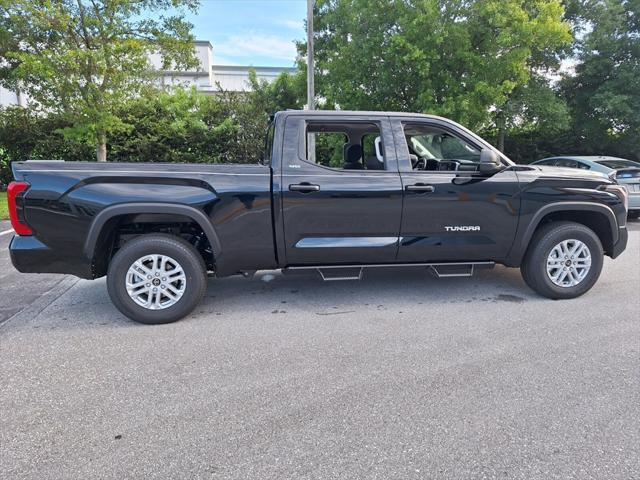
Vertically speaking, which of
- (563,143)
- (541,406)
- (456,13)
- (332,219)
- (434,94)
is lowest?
(541,406)

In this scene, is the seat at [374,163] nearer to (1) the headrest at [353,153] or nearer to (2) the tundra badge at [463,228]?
(1) the headrest at [353,153]

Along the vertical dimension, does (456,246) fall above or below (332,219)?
below

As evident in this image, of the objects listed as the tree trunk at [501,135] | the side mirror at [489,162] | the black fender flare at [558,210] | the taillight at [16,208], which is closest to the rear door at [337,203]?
the side mirror at [489,162]

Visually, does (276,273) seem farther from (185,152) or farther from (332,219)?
(185,152)

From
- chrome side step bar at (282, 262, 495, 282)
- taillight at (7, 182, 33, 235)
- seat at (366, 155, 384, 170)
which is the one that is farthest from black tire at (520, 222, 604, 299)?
taillight at (7, 182, 33, 235)

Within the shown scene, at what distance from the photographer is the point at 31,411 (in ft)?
8.61

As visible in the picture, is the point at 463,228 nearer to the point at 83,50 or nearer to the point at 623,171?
the point at 623,171

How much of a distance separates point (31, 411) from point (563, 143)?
1777cm

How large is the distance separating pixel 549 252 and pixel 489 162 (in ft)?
3.88

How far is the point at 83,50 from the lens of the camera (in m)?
9.76

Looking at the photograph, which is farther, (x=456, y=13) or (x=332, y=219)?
(x=456, y=13)

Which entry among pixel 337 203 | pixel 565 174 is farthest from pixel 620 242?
pixel 337 203

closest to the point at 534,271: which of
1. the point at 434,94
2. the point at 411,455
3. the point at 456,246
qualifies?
the point at 456,246

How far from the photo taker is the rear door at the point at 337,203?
4.04 meters
